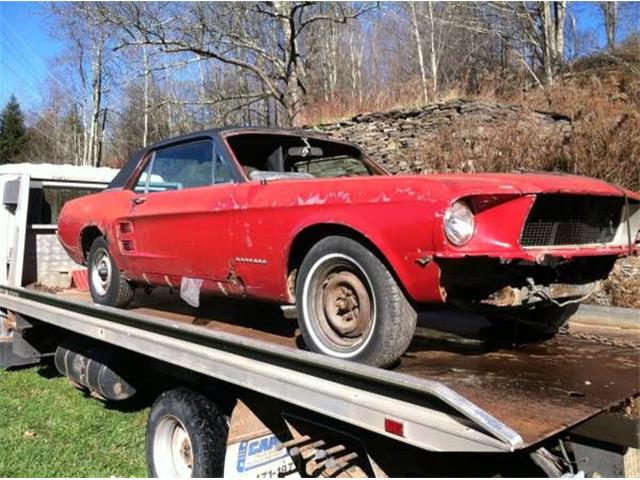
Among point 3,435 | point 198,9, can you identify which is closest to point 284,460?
point 3,435

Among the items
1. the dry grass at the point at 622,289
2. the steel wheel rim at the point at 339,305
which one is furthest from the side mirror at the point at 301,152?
the dry grass at the point at 622,289

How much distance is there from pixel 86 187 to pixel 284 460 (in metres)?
5.49

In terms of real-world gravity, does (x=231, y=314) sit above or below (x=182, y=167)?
below

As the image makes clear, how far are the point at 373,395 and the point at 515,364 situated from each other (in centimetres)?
101

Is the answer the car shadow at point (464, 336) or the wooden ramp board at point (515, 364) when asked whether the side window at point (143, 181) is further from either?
the car shadow at point (464, 336)

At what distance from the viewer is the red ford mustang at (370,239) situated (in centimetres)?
269

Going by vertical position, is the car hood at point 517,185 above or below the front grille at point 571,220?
above

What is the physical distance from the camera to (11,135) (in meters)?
50.2

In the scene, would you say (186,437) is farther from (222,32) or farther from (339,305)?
(222,32)

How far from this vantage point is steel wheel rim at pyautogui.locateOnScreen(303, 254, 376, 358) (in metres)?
2.95

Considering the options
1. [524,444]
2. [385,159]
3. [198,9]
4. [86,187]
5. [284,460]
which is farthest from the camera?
[198,9]

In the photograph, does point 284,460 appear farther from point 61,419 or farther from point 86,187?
point 86,187

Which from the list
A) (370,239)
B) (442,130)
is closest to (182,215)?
(370,239)

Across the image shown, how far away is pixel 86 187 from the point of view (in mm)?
7582
